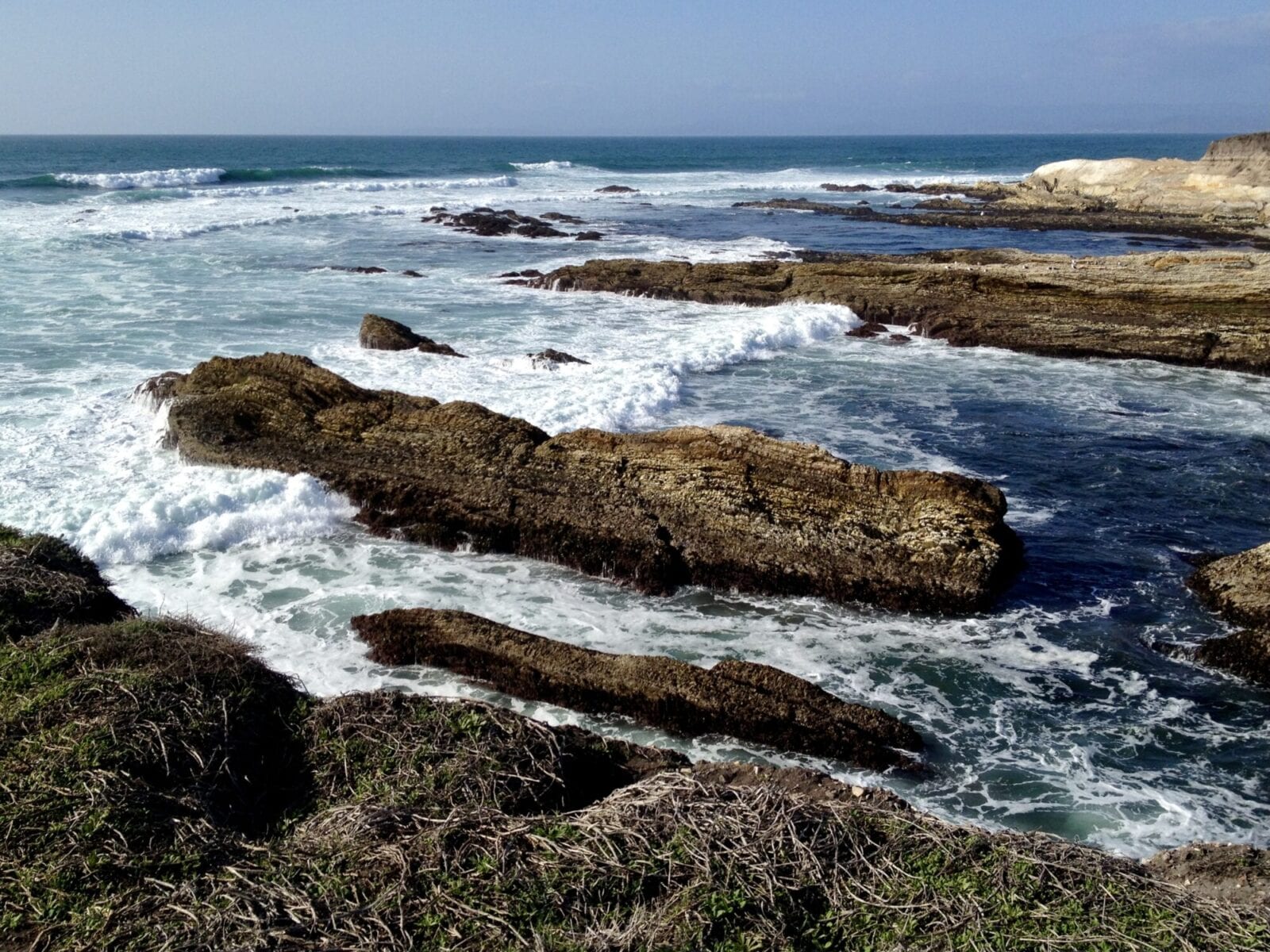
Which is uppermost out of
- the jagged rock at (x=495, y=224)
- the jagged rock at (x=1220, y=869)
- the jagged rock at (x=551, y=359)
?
the jagged rock at (x=495, y=224)

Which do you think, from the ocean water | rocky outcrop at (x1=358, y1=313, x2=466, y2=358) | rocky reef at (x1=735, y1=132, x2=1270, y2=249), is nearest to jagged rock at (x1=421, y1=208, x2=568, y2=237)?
the ocean water

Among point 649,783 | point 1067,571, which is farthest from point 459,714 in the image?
point 1067,571

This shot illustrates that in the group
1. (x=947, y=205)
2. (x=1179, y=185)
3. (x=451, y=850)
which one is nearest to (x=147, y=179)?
(x=947, y=205)

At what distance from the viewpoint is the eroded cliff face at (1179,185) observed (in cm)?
4478

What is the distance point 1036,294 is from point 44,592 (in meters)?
20.8

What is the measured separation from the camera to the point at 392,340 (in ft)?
56.8

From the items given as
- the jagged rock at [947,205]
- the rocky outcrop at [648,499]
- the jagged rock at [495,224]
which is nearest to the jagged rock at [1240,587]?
the rocky outcrop at [648,499]

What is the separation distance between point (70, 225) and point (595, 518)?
114 feet

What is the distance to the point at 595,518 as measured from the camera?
982 centimetres

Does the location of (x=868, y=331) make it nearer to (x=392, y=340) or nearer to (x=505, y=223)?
(x=392, y=340)

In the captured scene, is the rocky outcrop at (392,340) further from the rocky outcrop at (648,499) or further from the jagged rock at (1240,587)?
the jagged rock at (1240,587)

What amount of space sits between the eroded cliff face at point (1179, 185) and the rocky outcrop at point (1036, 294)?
25.6 m

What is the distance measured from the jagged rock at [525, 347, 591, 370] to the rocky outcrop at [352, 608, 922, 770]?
30.8 ft

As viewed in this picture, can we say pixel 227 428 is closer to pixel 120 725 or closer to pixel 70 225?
pixel 120 725
